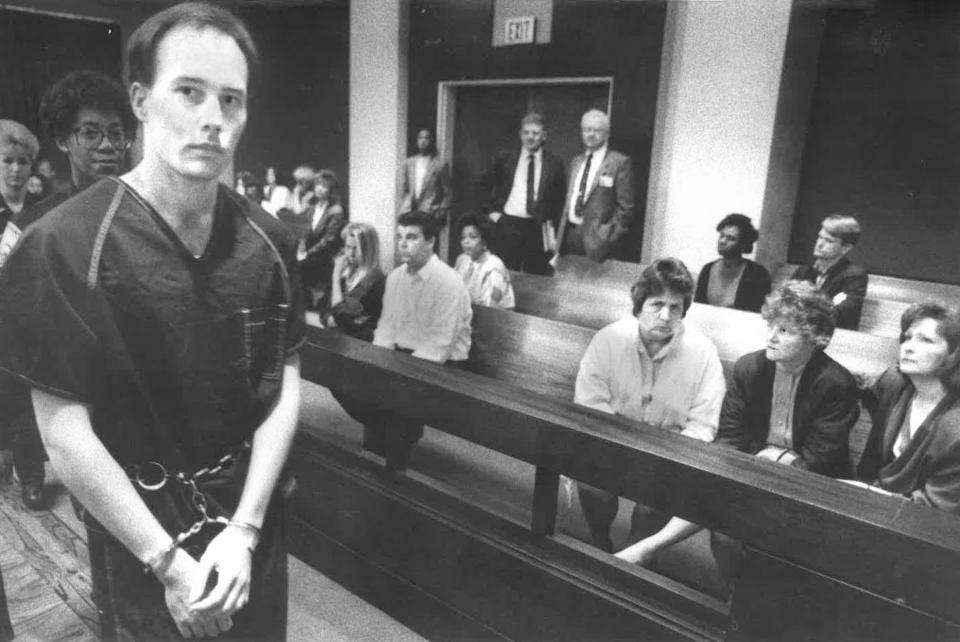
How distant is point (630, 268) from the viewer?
430cm

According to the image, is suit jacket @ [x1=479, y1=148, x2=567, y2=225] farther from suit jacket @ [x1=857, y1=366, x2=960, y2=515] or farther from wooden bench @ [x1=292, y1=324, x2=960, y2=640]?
wooden bench @ [x1=292, y1=324, x2=960, y2=640]

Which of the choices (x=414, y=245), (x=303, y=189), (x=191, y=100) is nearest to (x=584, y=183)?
(x=414, y=245)

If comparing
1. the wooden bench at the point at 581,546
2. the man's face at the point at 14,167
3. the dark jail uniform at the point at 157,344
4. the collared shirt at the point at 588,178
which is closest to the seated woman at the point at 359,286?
the wooden bench at the point at 581,546

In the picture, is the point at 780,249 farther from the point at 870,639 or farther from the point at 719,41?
the point at 870,639

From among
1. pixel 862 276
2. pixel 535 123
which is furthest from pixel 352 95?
pixel 862 276

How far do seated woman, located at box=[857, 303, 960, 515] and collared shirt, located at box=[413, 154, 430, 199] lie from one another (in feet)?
15.8

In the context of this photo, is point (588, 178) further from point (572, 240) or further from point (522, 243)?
point (522, 243)

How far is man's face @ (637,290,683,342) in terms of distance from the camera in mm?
Result: 2215

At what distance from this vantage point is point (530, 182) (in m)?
5.43

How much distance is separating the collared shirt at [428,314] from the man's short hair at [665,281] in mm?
1061

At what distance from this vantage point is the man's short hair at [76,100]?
132 centimetres

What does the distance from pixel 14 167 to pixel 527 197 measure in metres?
4.30

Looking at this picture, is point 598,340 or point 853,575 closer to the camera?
point 853,575

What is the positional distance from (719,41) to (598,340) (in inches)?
133
